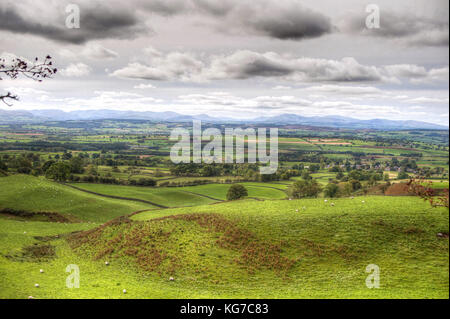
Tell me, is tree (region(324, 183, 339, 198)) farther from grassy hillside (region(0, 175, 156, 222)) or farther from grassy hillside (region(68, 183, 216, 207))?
grassy hillside (region(0, 175, 156, 222))

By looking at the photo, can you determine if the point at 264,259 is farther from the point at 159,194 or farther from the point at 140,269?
the point at 159,194

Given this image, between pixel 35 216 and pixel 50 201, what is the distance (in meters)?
8.10

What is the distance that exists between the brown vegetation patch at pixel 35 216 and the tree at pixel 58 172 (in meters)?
36.0

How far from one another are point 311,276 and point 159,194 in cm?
6583

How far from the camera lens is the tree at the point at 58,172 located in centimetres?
7512

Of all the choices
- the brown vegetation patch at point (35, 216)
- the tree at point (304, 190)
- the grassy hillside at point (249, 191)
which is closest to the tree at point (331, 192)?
the tree at point (304, 190)

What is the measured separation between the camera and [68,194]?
5466cm

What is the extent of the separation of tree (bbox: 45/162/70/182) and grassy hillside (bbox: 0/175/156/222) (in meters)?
16.9

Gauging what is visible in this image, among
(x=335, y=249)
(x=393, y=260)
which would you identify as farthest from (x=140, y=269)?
(x=393, y=260)
